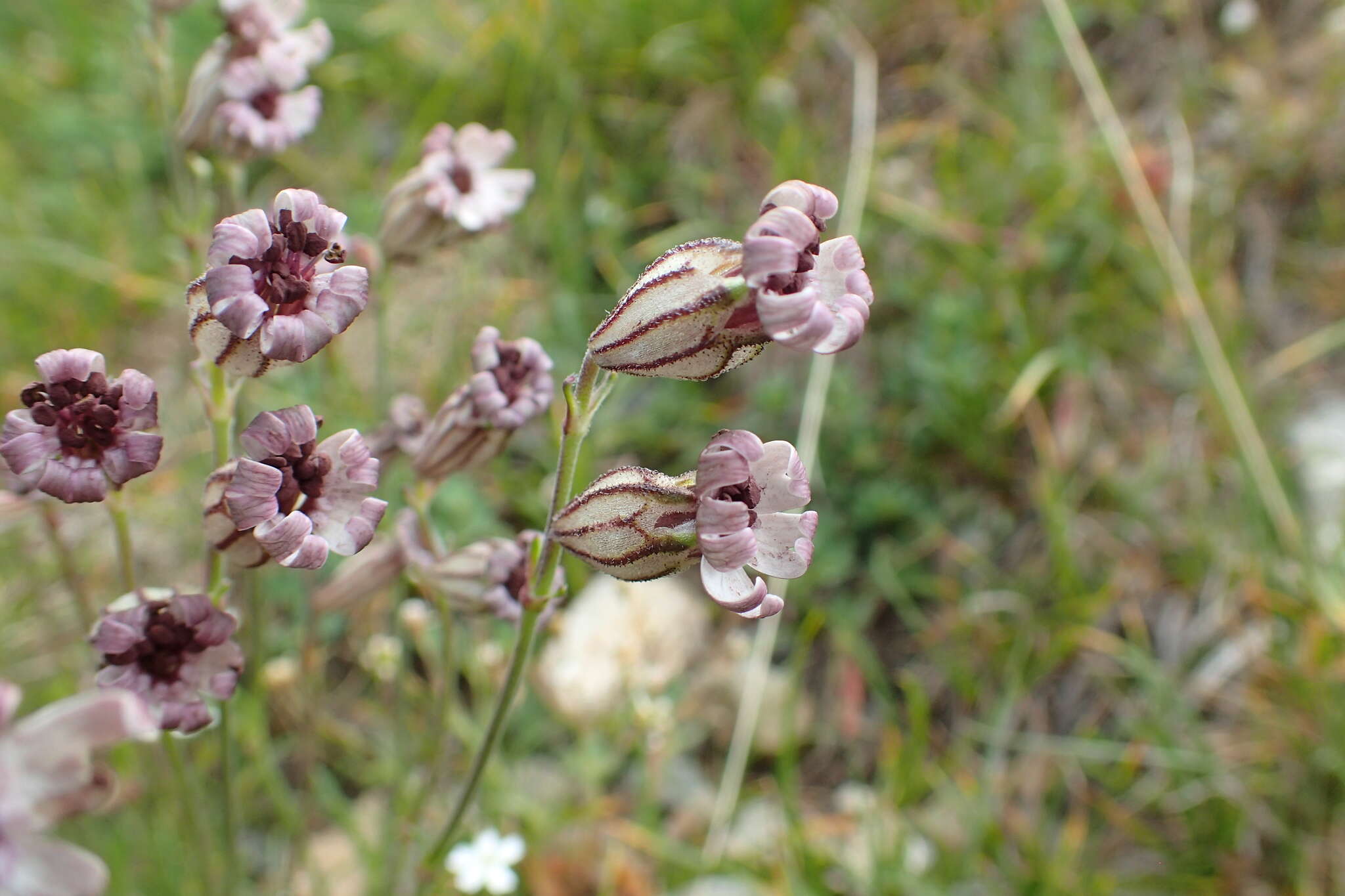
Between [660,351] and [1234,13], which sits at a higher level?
[1234,13]

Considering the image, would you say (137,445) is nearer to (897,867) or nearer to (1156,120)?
(897,867)

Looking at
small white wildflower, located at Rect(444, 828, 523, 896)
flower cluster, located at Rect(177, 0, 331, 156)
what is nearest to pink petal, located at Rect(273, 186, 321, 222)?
flower cluster, located at Rect(177, 0, 331, 156)

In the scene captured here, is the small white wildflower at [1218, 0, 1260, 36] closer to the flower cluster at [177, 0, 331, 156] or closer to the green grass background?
the green grass background

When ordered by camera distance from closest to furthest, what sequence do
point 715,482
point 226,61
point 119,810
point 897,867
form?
1. point 715,482
2. point 226,61
3. point 897,867
4. point 119,810

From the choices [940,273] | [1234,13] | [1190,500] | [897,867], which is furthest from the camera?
[1234,13]

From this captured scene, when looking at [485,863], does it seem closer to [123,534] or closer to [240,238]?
[123,534]

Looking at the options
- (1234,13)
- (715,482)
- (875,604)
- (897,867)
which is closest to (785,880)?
(897,867)
